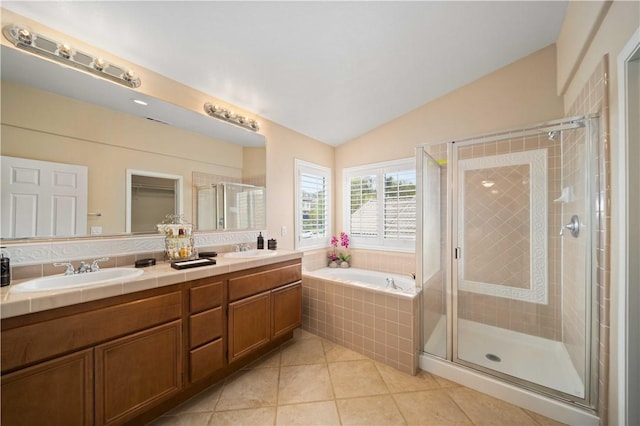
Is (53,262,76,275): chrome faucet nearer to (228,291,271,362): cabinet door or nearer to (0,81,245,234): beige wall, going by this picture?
(0,81,245,234): beige wall

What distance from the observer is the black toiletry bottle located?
1.23 meters

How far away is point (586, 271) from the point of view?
1.60 meters

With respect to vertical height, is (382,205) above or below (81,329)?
above

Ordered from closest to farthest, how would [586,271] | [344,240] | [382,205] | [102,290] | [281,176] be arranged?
[102,290], [586,271], [281,176], [382,205], [344,240]

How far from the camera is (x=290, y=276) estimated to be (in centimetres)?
232

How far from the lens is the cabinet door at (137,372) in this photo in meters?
1.25

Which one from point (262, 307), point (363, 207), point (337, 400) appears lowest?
point (337, 400)

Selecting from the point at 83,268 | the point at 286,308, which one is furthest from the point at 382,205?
the point at 83,268

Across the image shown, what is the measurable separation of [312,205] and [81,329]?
8.61 ft

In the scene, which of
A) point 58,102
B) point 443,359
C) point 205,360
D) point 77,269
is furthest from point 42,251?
point 443,359

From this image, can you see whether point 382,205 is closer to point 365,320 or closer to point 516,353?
point 365,320

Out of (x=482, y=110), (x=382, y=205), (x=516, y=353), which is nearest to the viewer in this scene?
(x=516, y=353)

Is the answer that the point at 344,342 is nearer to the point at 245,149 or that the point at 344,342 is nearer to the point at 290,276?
the point at 290,276

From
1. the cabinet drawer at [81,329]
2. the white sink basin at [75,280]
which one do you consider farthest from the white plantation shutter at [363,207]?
the white sink basin at [75,280]
